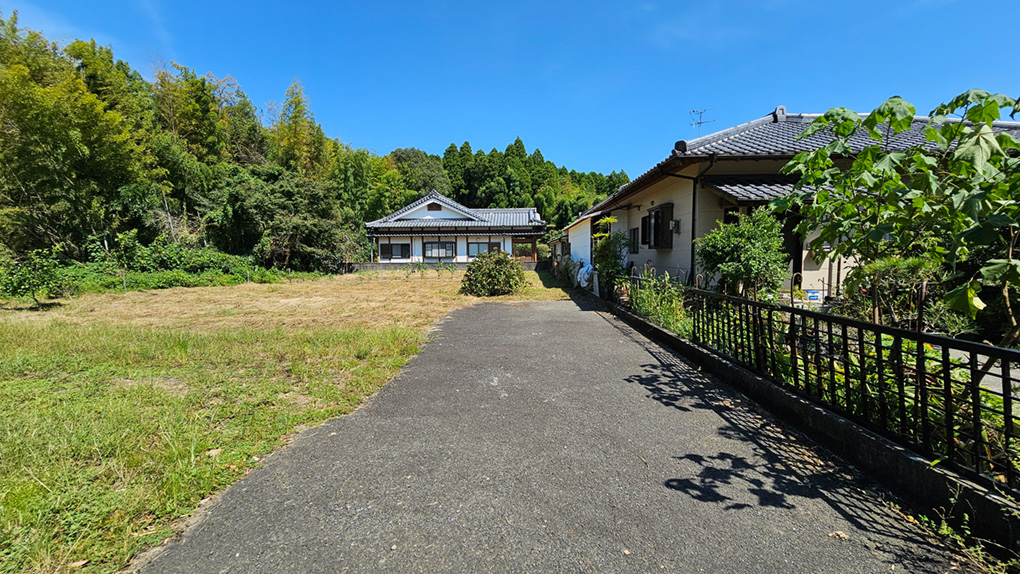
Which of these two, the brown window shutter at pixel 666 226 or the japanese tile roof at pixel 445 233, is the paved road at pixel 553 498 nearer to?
the brown window shutter at pixel 666 226

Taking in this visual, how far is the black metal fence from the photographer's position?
1656mm

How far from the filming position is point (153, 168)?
55.0 ft

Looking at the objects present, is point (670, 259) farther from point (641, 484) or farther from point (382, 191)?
point (382, 191)

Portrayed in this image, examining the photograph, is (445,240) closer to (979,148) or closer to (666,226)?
(666,226)

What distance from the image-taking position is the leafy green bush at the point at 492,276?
1152 centimetres

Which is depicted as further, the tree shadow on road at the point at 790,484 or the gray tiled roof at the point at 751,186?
the gray tiled roof at the point at 751,186

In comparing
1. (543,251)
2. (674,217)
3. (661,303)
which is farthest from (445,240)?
(661,303)

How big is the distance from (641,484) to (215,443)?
8.46ft

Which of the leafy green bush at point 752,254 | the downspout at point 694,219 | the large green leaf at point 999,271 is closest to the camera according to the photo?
the large green leaf at point 999,271

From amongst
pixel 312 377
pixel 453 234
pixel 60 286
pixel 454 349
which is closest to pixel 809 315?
pixel 454 349

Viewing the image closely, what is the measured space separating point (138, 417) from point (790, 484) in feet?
13.8

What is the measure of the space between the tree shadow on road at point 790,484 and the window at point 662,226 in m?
5.62

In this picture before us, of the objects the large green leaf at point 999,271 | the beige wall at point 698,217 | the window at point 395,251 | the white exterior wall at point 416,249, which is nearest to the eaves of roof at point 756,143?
the beige wall at point 698,217

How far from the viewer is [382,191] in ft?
95.7
